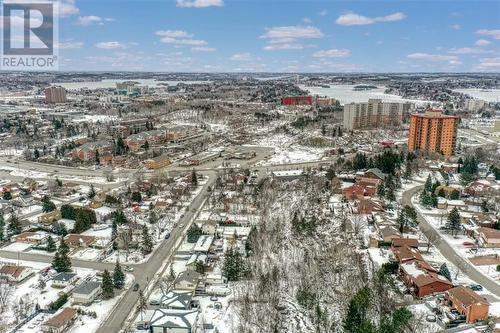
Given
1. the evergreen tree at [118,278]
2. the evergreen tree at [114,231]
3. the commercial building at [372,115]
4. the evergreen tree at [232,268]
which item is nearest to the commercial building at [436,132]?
the commercial building at [372,115]

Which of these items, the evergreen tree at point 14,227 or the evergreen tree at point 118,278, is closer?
the evergreen tree at point 118,278

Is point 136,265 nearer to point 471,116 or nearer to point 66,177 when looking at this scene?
point 66,177

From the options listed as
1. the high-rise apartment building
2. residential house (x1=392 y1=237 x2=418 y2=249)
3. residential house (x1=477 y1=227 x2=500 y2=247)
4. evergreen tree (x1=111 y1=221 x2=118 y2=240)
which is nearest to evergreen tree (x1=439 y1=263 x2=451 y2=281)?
residential house (x1=392 y1=237 x2=418 y2=249)

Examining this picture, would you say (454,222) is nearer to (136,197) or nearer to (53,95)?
(136,197)

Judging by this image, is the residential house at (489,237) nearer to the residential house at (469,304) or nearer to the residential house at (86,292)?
the residential house at (469,304)

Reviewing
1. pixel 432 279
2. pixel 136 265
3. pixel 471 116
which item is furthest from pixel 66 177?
pixel 471 116

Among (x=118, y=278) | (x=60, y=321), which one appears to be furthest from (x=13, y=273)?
(x=60, y=321)
